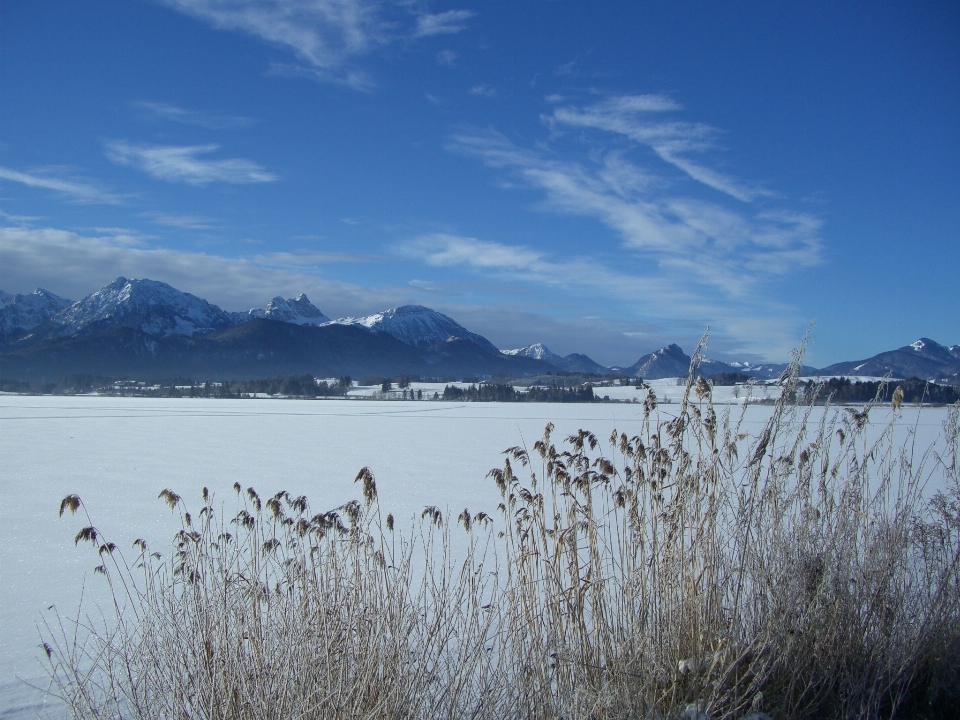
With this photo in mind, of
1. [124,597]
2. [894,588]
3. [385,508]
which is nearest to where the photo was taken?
[894,588]

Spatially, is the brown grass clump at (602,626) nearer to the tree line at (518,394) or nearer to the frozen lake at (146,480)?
the frozen lake at (146,480)

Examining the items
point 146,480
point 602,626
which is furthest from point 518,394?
point 602,626

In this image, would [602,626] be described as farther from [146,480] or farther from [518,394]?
[518,394]

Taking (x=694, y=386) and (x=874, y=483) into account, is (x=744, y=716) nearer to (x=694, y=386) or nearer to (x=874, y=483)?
(x=694, y=386)

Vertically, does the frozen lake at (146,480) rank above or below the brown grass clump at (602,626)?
below

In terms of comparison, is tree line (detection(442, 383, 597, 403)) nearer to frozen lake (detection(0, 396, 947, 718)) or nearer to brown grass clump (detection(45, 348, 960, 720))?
frozen lake (detection(0, 396, 947, 718))

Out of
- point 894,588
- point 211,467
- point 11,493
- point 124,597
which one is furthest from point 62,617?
point 211,467

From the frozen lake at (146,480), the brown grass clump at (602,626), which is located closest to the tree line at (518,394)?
the frozen lake at (146,480)

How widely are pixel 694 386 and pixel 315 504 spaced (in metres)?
7.60

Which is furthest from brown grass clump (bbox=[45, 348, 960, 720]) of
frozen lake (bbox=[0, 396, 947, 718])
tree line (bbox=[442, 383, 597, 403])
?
tree line (bbox=[442, 383, 597, 403])

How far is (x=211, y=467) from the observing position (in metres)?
14.7

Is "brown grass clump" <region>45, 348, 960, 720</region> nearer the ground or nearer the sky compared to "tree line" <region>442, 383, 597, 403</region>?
nearer the sky

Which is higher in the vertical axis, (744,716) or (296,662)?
(296,662)

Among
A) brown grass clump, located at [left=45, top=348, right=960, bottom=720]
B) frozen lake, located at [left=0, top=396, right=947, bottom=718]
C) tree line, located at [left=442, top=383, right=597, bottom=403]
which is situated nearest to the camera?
brown grass clump, located at [left=45, top=348, right=960, bottom=720]
